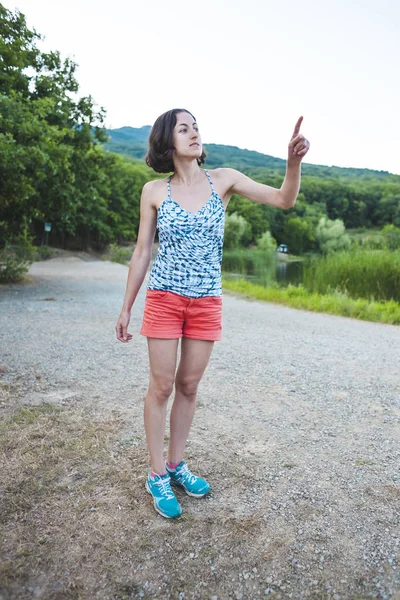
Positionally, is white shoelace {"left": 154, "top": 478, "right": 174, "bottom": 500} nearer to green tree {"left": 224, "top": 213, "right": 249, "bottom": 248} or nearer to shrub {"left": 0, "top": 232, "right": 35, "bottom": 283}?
shrub {"left": 0, "top": 232, "right": 35, "bottom": 283}

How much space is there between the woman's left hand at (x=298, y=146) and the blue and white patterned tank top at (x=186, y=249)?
40 centimetres

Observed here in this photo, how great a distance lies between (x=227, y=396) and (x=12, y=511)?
213 cm

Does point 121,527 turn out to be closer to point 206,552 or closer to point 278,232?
point 206,552

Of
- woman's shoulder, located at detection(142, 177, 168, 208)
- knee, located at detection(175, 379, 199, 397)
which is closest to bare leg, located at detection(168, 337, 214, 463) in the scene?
knee, located at detection(175, 379, 199, 397)

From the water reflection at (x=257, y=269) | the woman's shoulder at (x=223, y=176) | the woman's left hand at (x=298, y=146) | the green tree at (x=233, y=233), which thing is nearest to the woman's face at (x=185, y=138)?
the woman's shoulder at (x=223, y=176)

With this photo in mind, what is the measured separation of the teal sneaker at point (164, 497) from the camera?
7.27 feet

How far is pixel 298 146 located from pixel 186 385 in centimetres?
120

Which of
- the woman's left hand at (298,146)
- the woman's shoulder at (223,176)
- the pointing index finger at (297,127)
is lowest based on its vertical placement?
Result: the woman's shoulder at (223,176)

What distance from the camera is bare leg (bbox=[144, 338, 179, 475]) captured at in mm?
2186

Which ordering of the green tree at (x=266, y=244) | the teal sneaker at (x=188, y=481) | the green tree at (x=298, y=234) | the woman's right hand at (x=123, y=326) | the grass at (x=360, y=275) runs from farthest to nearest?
the green tree at (x=298, y=234)
the green tree at (x=266, y=244)
the grass at (x=360, y=275)
the teal sneaker at (x=188, y=481)
the woman's right hand at (x=123, y=326)

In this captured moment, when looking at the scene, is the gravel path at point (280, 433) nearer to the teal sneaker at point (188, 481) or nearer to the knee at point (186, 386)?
the teal sneaker at point (188, 481)

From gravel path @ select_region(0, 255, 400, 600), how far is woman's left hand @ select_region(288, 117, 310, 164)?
5.34 feet

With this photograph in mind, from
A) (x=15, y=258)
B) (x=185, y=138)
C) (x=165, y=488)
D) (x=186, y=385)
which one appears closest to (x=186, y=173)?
(x=185, y=138)

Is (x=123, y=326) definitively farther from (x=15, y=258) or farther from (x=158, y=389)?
(x=15, y=258)
